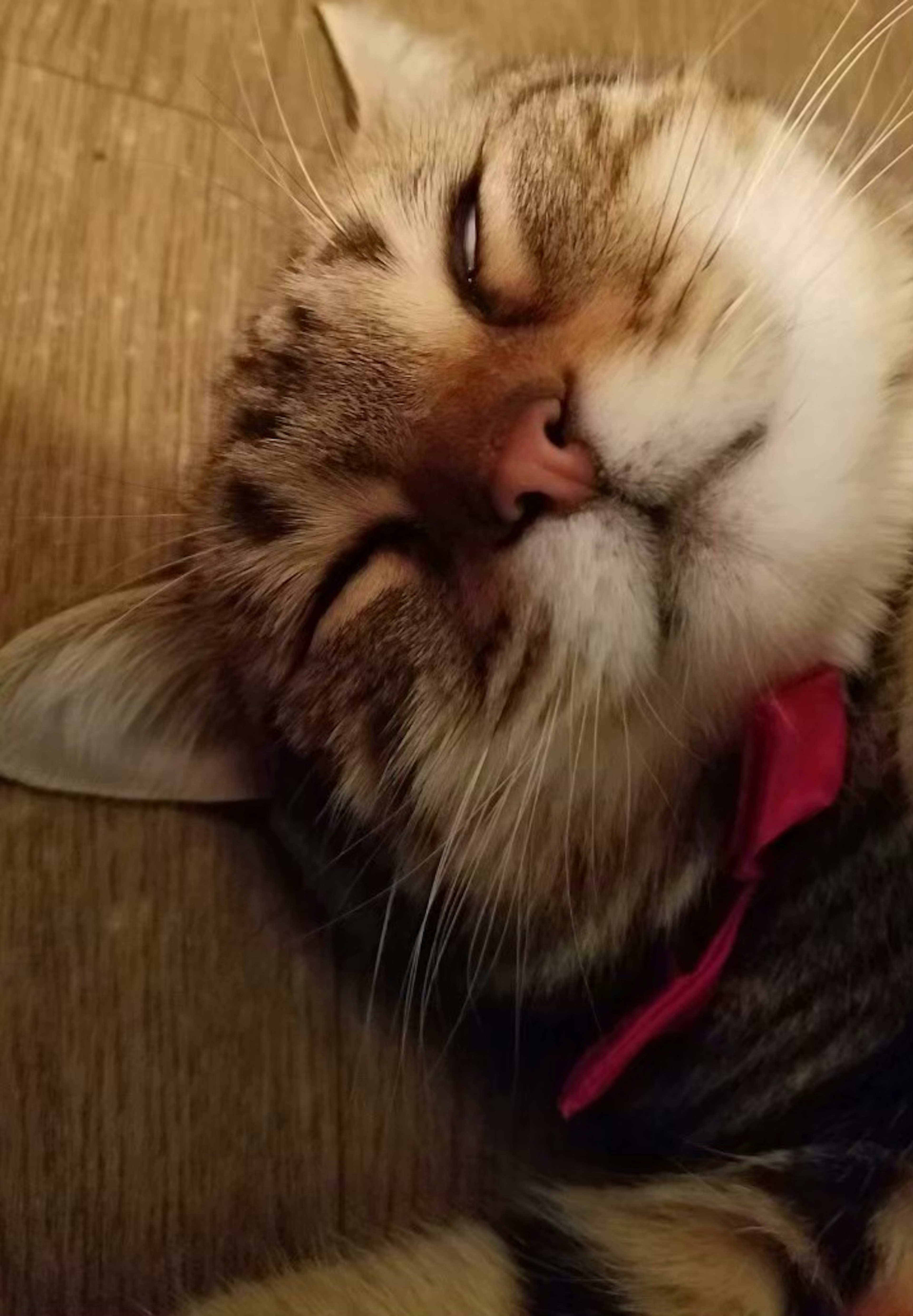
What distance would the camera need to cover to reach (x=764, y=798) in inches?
28.5

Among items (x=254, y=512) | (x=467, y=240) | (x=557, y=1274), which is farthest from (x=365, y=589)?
(x=557, y=1274)

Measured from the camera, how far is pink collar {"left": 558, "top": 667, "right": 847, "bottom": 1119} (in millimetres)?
718

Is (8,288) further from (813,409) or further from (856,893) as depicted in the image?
(856,893)

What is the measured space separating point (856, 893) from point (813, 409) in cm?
31

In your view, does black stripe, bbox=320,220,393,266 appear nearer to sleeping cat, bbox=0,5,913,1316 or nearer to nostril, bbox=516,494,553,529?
sleeping cat, bbox=0,5,913,1316

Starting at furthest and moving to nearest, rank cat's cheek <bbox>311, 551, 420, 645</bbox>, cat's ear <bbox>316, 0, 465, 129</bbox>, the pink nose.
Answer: cat's ear <bbox>316, 0, 465, 129</bbox> < cat's cheek <bbox>311, 551, 420, 645</bbox> < the pink nose

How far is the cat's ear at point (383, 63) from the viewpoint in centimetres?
102

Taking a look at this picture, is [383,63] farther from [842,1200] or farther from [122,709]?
[842,1200]

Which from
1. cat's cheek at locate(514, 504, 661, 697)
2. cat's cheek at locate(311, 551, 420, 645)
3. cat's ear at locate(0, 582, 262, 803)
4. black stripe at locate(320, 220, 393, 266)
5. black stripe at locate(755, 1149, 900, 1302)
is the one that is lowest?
black stripe at locate(755, 1149, 900, 1302)

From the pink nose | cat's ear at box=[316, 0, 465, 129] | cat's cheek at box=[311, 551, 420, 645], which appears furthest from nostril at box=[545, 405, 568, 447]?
cat's ear at box=[316, 0, 465, 129]

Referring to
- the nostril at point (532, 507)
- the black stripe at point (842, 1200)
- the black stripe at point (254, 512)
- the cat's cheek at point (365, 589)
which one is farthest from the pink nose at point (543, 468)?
the black stripe at point (842, 1200)

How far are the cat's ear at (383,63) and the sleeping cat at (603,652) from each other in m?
0.13

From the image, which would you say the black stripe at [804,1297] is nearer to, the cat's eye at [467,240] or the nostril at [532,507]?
the nostril at [532,507]

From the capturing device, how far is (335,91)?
1111mm
